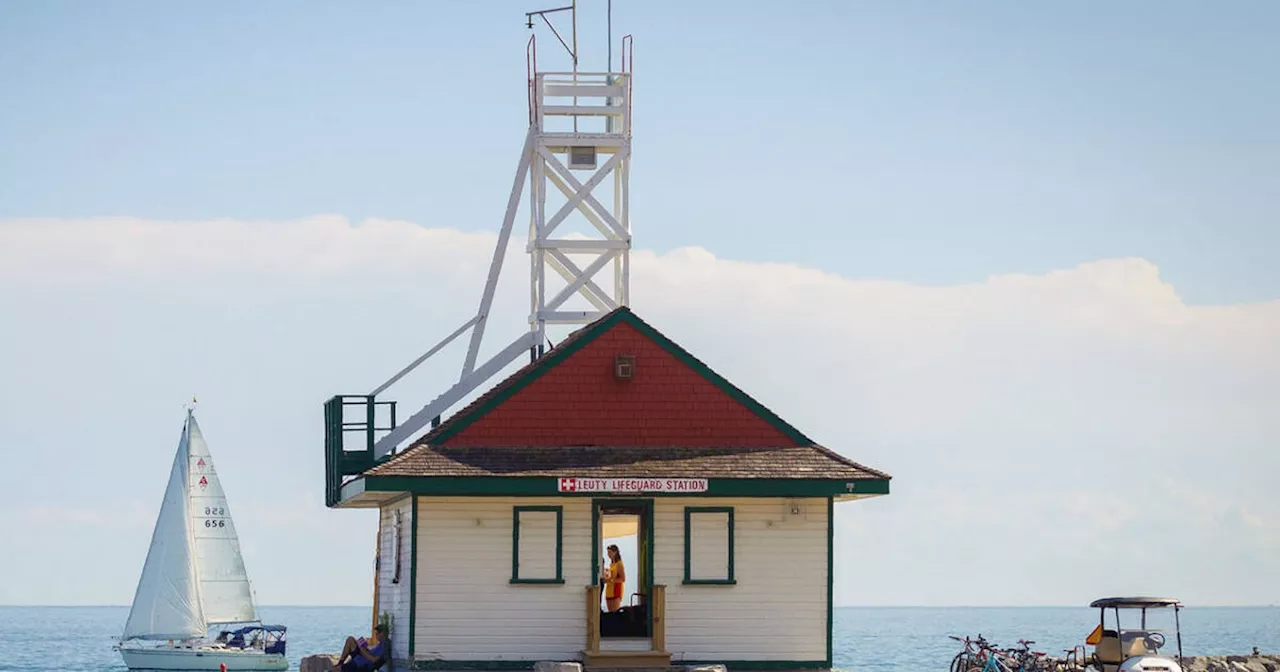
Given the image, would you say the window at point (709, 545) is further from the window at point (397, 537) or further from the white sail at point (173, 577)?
the white sail at point (173, 577)

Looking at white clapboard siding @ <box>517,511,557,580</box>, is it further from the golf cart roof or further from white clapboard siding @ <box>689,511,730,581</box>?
the golf cart roof

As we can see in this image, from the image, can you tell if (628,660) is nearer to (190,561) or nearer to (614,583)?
(614,583)

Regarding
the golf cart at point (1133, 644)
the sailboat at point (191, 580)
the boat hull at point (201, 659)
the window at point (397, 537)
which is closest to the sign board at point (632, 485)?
the window at point (397, 537)

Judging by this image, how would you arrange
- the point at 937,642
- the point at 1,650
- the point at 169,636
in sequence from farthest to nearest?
the point at 937,642
the point at 1,650
the point at 169,636

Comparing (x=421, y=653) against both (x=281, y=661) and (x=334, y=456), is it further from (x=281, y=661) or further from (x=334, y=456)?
(x=281, y=661)

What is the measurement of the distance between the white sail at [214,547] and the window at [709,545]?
49.6 metres

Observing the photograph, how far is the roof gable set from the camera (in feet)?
128

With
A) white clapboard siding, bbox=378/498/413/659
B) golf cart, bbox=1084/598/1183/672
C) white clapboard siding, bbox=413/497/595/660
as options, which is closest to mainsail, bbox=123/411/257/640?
white clapboard siding, bbox=378/498/413/659

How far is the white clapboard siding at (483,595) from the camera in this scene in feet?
122

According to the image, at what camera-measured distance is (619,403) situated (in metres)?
39.5

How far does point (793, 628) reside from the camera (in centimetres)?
3803

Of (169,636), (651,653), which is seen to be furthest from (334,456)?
(169,636)

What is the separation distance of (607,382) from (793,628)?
216 inches

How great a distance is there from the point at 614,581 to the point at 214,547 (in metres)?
49.3
